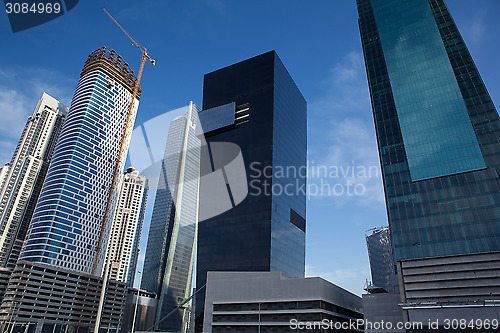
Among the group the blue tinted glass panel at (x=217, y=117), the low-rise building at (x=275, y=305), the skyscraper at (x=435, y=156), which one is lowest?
the low-rise building at (x=275, y=305)

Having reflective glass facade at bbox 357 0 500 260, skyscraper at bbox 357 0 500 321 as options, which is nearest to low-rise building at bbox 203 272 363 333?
skyscraper at bbox 357 0 500 321

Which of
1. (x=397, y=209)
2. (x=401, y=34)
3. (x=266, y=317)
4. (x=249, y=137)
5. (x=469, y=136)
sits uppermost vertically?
(x=401, y=34)

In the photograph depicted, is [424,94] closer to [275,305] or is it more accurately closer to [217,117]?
[275,305]

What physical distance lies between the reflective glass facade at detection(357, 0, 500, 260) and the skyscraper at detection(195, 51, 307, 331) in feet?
155

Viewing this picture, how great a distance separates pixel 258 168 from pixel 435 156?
65.8 meters

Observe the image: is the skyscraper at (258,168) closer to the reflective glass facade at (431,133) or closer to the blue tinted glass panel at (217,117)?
the blue tinted glass panel at (217,117)

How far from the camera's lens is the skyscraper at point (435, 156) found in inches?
3162

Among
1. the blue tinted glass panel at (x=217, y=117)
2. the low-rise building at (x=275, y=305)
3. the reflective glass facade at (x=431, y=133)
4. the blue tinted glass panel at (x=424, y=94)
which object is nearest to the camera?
the reflective glass facade at (x=431, y=133)

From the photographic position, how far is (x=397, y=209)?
92.2 metres

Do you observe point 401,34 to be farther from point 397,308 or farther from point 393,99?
point 397,308

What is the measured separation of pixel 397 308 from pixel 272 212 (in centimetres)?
5520

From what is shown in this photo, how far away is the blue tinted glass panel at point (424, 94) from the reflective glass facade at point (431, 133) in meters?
0.24

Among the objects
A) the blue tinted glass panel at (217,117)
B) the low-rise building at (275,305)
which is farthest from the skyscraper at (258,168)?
the low-rise building at (275,305)

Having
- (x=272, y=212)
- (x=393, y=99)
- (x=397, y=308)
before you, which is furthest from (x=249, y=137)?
(x=397, y=308)
